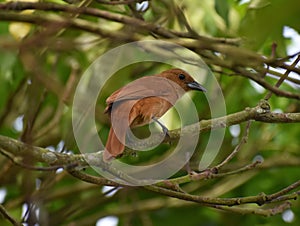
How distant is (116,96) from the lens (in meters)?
4.36

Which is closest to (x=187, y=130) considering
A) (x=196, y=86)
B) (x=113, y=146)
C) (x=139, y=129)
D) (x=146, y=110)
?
(x=113, y=146)

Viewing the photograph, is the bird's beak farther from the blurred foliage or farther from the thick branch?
the thick branch

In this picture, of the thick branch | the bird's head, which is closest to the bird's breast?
the bird's head

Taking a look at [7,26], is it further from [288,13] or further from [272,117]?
[288,13]

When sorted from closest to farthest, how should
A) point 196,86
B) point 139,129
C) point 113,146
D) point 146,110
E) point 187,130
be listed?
1. point 187,130
2. point 113,146
3. point 146,110
4. point 196,86
5. point 139,129

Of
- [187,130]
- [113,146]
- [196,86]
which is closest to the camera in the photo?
[187,130]

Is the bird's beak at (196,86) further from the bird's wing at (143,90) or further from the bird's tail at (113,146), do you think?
the bird's tail at (113,146)

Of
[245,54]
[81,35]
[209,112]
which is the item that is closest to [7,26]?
[81,35]

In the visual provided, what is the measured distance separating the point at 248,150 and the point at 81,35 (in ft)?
5.62

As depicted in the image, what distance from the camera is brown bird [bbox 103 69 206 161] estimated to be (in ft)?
13.5

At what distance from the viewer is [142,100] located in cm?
457

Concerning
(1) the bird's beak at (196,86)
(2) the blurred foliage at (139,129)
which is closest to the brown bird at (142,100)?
(1) the bird's beak at (196,86)

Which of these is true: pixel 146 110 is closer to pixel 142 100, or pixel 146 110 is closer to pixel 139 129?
pixel 142 100

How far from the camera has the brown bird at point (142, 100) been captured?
162 inches
